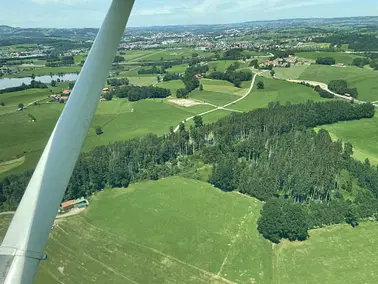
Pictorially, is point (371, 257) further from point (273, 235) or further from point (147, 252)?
point (147, 252)

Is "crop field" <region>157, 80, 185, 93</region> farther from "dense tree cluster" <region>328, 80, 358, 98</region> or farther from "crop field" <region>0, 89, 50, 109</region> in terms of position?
"dense tree cluster" <region>328, 80, 358, 98</region>

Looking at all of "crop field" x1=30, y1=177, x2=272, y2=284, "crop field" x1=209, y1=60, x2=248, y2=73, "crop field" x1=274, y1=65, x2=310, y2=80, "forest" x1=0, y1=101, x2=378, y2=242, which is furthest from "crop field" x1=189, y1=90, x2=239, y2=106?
"crop field" x1=30, y1=177, x2=272, y2=284

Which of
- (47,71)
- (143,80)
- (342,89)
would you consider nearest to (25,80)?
(47,71)

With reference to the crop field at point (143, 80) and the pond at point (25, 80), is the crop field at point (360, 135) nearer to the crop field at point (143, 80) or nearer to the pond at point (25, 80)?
the crop field at point (143, 80)

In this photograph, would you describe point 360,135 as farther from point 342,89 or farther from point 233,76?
point 233,76

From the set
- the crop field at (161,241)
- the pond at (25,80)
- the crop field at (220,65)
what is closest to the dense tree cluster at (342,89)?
the crop field at (220,65)
